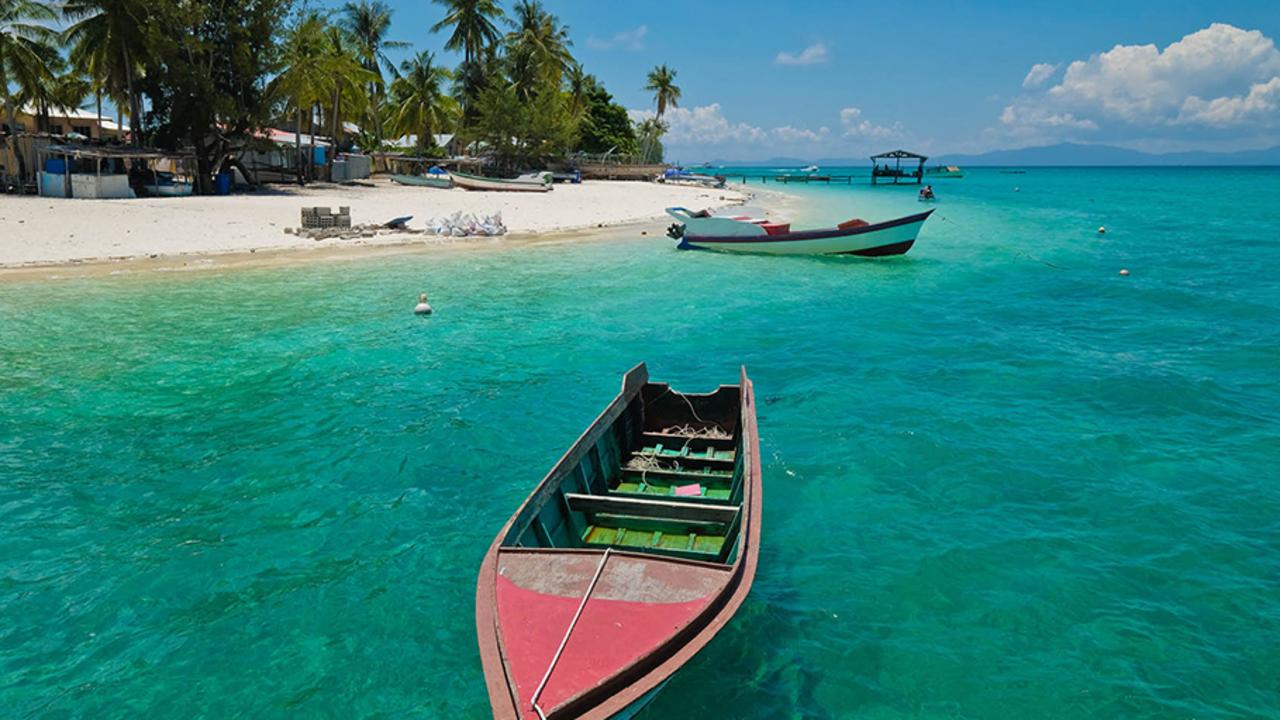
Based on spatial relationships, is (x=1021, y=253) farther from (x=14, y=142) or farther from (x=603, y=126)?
(x=603, y=126)

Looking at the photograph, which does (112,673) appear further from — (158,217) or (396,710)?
(158,217)

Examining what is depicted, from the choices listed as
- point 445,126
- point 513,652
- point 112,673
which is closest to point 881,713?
point 513,652

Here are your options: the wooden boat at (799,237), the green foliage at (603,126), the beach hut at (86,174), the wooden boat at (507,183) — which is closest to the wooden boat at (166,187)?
the beach hut at (86,174)

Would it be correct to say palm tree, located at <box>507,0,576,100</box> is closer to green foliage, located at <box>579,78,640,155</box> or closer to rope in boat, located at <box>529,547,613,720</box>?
green foliage, located at <box>579,78,640,155</box>

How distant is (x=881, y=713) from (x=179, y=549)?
7.09 m

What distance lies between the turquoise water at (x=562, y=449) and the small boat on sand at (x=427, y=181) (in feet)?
105

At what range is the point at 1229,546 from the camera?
26.8ft

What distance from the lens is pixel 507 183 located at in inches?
2106

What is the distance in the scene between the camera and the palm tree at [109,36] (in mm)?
34875

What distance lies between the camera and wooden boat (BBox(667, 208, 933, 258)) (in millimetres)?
27531

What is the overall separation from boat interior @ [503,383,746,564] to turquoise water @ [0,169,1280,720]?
3.02 ft

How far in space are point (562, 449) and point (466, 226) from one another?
23.8 metres

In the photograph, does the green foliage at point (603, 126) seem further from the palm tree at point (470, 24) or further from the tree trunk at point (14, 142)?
the tree trunk at point (14, 142)

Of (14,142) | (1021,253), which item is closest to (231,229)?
(14,142)
